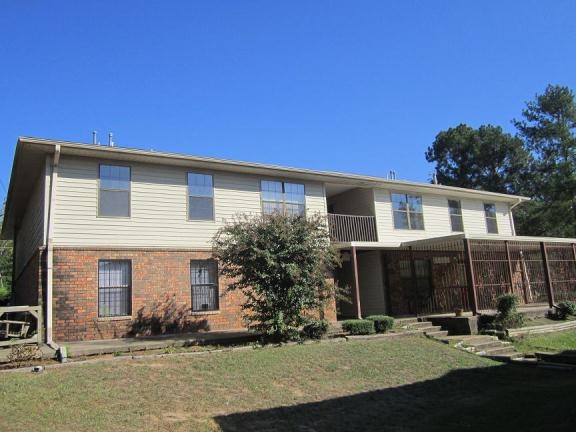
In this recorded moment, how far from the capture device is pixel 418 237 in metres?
21.5

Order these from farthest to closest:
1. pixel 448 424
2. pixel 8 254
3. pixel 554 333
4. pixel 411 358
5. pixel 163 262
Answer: pixel 8 254 < pixel 554 333 < pixel 163 262 < pixel 411 358 < pixel 448 424

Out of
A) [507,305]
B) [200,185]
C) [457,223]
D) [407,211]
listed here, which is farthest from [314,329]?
[457,223]

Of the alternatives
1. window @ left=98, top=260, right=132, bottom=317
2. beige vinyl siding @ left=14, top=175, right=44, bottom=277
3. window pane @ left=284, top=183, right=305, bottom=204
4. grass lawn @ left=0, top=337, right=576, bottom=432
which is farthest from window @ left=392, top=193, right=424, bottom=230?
beige vinyl siding @ left=14, top=175, right=44, bottom=277

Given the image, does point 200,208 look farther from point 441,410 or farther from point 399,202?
point 441,410

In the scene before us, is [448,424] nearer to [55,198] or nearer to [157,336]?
[157,336]

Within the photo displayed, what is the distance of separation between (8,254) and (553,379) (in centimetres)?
4863

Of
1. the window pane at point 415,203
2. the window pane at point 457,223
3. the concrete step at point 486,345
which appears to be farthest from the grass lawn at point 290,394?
the window pane at point 457,223

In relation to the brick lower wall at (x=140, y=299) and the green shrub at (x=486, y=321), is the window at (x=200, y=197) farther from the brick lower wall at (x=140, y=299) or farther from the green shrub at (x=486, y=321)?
the green shrub at (x=486, y=321)

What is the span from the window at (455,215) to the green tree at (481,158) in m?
25.2

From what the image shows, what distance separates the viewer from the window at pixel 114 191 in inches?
591

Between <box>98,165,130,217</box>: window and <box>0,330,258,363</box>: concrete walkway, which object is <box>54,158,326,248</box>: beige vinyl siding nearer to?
<box>98,165,130,217</box>: window

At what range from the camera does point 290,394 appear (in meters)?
9.30

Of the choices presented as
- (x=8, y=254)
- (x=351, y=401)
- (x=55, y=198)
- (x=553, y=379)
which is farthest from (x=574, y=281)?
(x=8, y=254)

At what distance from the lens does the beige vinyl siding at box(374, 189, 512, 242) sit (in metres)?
20.8
